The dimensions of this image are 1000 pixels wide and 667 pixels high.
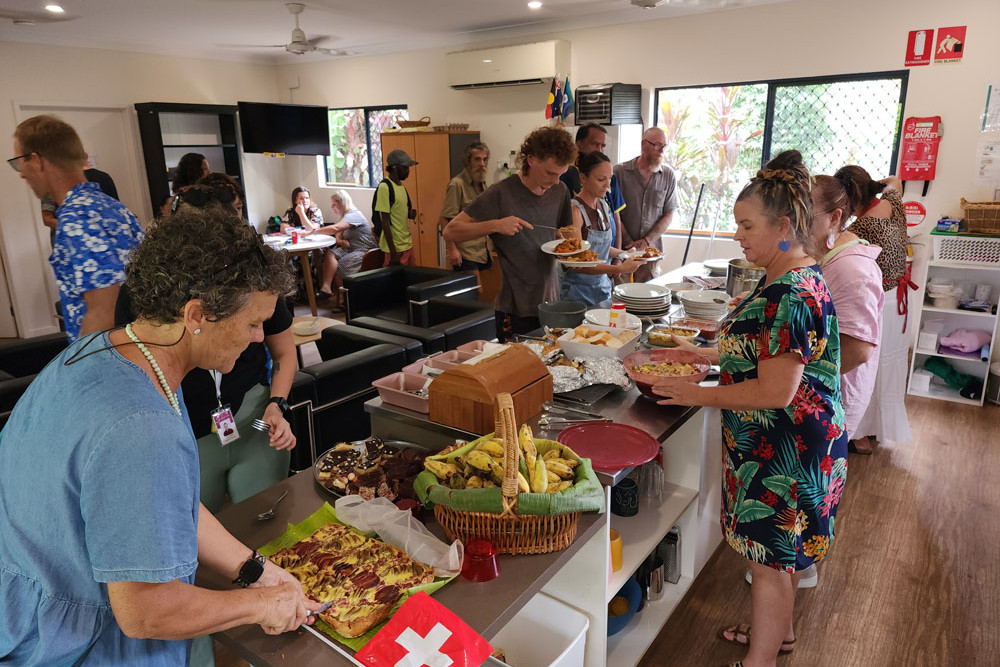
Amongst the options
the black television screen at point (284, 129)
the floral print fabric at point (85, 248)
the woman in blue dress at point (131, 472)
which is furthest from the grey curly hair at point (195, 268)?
the black television screen at point (284, 129)

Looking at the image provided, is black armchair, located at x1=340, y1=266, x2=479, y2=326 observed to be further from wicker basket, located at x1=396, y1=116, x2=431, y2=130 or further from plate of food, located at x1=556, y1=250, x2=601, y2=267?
wicker basket, located at x1=396, y1=116, x2=431, y2=130

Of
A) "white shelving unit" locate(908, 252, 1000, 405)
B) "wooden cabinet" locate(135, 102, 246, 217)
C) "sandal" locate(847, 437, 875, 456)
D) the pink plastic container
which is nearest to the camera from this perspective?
the pink plastic container

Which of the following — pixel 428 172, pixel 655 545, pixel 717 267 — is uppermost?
pixel 428 172

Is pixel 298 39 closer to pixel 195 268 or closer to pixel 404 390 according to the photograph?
pixel 404 390

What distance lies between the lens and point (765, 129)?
5215mm

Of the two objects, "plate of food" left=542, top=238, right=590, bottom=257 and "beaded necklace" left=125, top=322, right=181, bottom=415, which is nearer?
"beaded necklace" left=125, top=322, right=181, bottom=415

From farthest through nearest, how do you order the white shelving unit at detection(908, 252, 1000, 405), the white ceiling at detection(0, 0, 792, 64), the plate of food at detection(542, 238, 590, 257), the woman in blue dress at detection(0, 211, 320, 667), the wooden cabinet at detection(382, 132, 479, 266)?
the wooden cabinet at detection(382, 132, 479, 266)
the white ceiling at detection(0, 0, 792, 64)
the white shelving unit at detection(908, 252, 1000, 405)
the plate of food at detection(542, 238, 590, 257)
the woman in blue dress at detection(0, 211, 320, 667)

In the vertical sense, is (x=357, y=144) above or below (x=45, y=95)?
below

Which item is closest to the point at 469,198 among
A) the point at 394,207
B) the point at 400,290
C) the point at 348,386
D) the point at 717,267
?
the point at 394,207

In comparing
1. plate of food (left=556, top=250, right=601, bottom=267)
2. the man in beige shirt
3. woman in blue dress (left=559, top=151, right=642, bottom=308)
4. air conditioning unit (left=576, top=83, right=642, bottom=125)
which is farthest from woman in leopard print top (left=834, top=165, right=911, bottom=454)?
the man in beige shirt

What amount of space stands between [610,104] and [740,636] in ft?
14.2

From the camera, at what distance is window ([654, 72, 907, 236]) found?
472cm

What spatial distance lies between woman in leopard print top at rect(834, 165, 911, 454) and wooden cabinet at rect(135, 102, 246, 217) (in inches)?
268

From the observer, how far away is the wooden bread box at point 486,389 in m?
1.71
